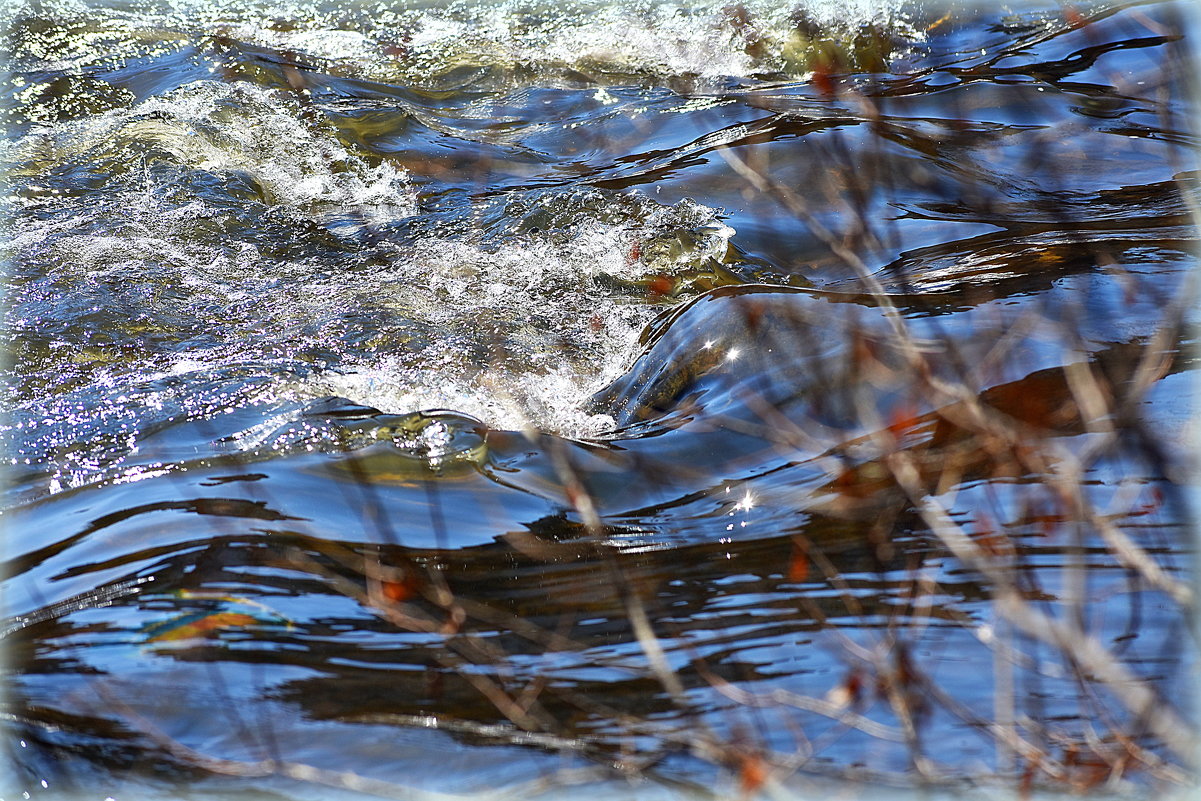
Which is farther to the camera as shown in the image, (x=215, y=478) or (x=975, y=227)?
(x=975, y=227)

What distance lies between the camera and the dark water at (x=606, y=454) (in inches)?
94.6

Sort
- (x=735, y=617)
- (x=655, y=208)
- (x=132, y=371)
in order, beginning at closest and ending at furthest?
1. (x=735, y=617)
2. (x=132, y=371)
3. (x=655, y=208)

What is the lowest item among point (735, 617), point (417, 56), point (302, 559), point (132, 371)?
point (735, 617)

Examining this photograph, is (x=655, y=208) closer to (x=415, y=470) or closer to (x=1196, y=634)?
(x=415, y=470)

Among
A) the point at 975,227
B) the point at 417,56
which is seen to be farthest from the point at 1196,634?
the point at 417,56

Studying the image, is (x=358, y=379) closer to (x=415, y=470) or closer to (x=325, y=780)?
(x=415, y=470)

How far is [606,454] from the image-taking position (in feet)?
11.8

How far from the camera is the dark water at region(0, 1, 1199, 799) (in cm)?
240

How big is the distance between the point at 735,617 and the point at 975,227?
147 inches

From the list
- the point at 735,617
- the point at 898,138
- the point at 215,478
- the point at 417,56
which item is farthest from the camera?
the point at 417,56

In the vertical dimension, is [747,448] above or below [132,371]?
below

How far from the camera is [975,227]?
18.5 feet

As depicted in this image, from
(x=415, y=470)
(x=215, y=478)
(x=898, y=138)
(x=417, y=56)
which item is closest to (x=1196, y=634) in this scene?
(x=415, y=470)

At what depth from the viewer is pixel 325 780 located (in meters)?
2.33
